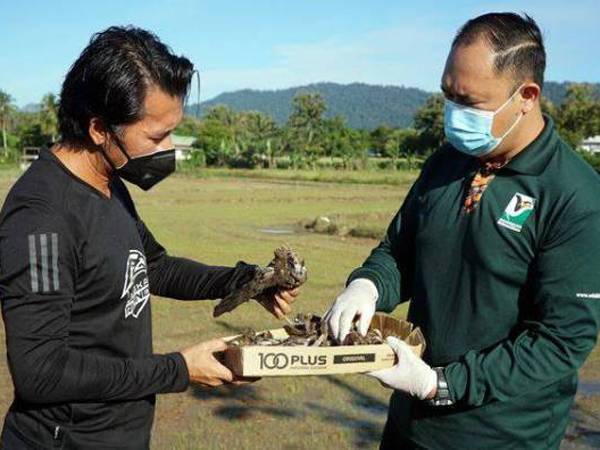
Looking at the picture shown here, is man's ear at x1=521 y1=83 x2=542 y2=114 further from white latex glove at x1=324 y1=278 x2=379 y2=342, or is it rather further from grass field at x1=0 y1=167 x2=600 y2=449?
grass field at x1=0 y1=167 x2=600 y2=449

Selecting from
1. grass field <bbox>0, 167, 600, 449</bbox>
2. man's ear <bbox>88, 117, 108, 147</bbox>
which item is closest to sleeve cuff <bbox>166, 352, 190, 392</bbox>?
man's ear <bbox>88, 117, 108, 147</bbox>

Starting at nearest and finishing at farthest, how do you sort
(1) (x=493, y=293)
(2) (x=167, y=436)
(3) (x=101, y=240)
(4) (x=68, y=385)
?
1. (4) (x=68, y=385)
2. (3) (x=101, y=240)
3. (1) (x=493, y=293)
4. (2) (x=167, y=436)

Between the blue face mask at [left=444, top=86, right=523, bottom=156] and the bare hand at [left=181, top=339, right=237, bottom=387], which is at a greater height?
the blue face mask at [left=444, top=86, right=523, bottom=156]

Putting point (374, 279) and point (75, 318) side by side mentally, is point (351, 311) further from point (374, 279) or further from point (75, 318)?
point (75, 318)

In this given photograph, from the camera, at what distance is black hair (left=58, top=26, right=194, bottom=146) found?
8.23ft

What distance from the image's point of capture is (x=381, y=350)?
2.67m

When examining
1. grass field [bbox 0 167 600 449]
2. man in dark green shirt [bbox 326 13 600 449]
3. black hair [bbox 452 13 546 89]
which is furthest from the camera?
grass field [bbox 0 167 600 449]

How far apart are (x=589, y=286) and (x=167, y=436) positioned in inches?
170

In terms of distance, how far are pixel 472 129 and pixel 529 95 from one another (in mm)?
233

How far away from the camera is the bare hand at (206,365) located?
2.71 m

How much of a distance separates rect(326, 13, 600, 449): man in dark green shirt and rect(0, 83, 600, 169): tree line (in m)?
50.3

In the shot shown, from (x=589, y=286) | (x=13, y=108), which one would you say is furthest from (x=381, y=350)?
(x=13, y=108)

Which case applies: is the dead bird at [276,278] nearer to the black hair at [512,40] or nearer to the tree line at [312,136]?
the black hair at [512,40]

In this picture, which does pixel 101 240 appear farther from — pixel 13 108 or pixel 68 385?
pixel 13 108
